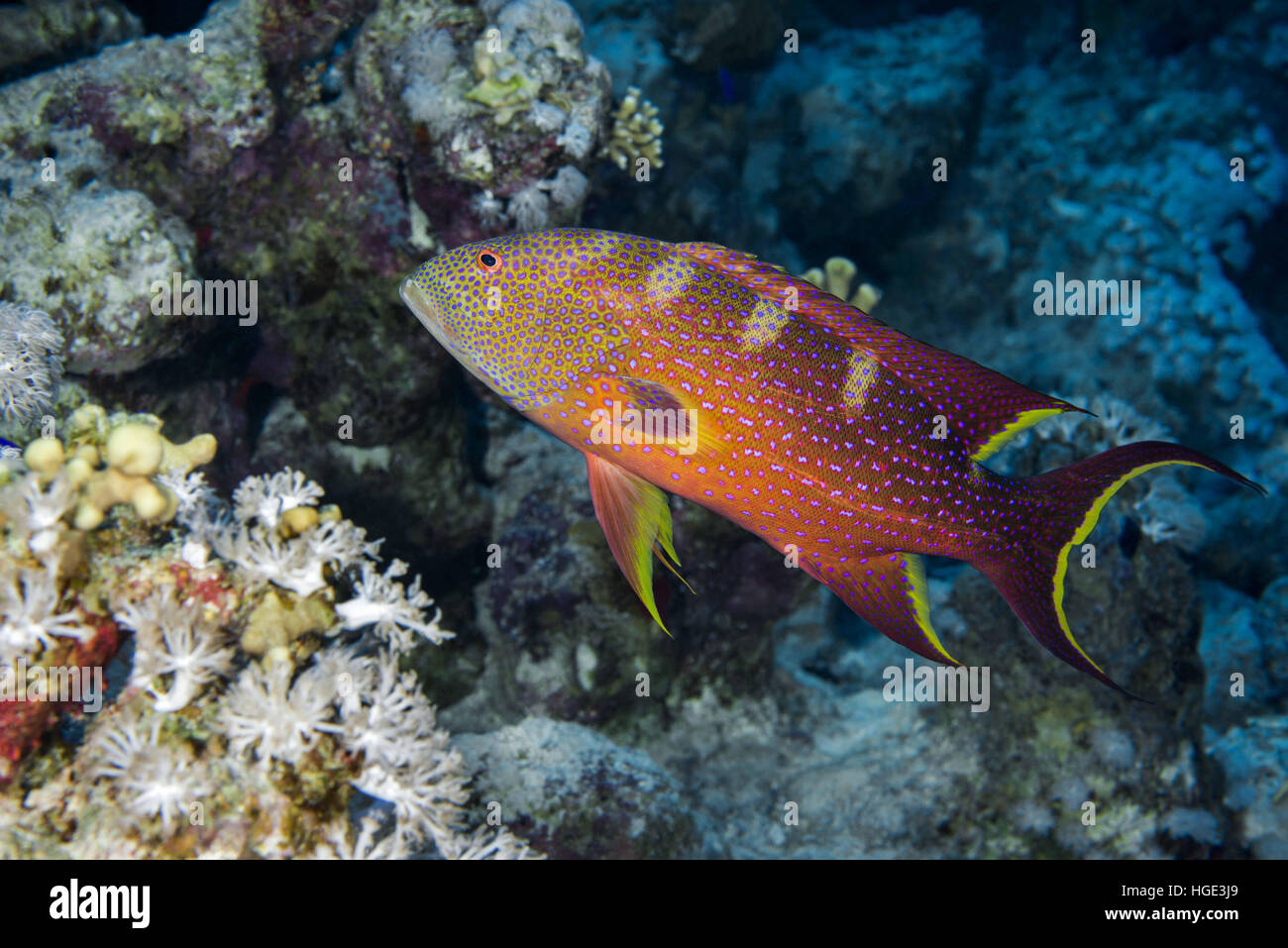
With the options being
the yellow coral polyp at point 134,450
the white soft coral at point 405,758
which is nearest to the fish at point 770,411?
the white soft coral at point 405,758

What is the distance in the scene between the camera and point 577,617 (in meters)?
5.12

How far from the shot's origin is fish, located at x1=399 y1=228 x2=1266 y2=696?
325 centimetres

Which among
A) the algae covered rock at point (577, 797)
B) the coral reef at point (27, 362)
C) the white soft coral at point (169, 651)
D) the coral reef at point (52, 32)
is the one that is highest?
the coral reef at point (52, 32)

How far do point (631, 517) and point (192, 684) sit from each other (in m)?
1.86

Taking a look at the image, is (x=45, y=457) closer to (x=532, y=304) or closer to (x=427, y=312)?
(x=427, y=312)

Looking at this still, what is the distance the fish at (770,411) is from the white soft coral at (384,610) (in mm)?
921

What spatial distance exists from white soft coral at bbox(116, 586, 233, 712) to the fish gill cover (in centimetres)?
1

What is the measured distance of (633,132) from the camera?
563cm

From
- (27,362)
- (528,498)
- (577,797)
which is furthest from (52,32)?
(577,797)

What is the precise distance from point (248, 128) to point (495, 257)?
115 inches

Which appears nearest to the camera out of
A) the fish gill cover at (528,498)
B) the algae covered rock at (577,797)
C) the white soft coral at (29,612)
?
the white soft coral at (29,612)

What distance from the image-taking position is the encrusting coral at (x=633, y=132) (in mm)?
5516

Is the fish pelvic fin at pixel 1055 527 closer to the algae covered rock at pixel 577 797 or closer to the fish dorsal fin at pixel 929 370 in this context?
the fish dorsal fin at pixel 929 370

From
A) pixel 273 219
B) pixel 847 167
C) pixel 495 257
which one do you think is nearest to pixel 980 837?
pixel 495 257
